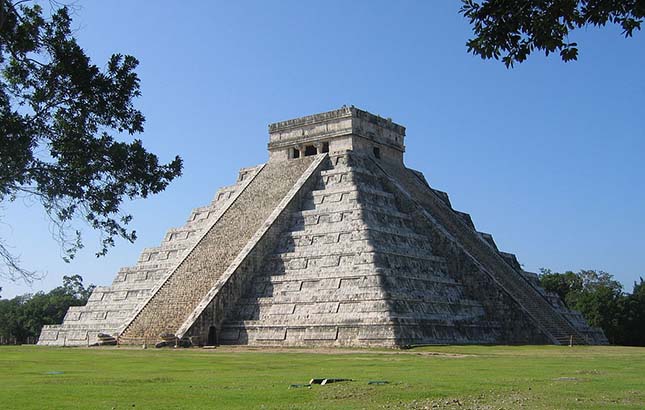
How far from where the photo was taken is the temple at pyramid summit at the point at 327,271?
29.6 m

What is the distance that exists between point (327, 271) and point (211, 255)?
6.46 metres

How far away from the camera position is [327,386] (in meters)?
13.5

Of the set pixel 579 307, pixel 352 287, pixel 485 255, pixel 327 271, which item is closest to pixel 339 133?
pixel 485 255

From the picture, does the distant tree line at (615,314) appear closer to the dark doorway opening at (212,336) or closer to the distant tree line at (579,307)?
the distant tree line at (579,307)

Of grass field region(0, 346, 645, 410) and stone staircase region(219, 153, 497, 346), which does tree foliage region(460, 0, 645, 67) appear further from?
stone staircase region(219, 153, 497, 346)

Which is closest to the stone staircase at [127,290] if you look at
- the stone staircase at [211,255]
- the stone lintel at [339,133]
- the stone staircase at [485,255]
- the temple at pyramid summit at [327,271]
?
the temple at pyramid summit at [327,271]

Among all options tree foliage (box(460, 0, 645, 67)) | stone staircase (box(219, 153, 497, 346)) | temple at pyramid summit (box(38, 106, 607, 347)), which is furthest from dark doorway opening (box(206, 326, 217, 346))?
tree foliage (box(460, 0, 645, 67))

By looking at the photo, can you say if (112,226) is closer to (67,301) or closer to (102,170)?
(102,170)

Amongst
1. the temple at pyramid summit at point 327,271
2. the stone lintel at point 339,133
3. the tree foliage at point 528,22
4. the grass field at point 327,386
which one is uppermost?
the stone lintel at point 339,133

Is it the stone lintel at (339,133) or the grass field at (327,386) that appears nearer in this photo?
the grass field at (327,386)

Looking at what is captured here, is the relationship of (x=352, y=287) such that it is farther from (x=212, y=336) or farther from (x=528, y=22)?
(x=528, y=22)

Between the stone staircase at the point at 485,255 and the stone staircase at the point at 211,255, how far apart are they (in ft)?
18.8

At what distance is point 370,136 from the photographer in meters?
41.0

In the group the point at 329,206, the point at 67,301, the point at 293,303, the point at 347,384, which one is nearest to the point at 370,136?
the point at 329,206
